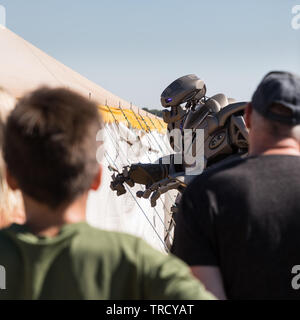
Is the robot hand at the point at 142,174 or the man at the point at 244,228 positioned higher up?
the robot hand at the point at 142,174

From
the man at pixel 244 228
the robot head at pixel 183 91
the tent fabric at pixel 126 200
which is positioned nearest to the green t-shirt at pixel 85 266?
the man at pixel 244 228

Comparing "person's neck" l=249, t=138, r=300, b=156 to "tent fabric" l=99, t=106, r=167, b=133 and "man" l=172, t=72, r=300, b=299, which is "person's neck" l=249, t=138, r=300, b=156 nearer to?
"man" l=172, t=72, r=300, b=299

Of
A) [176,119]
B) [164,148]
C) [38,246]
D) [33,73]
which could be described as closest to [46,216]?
[38,246]

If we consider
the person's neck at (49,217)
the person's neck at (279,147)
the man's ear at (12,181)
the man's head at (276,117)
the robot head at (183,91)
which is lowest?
the person's neck at (49,217)

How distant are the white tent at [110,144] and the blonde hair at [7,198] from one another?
15.9 ft

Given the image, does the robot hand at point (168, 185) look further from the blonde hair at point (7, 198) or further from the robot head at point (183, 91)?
the blonde hair at point (7, 198)

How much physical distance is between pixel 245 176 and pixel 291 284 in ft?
0.98

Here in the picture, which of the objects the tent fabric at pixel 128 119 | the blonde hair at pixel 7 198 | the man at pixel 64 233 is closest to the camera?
the man at pixel 64 233

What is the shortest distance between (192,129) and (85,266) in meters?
3.87

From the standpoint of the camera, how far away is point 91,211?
6.44 m

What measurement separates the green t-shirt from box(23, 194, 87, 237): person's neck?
0.03 meters

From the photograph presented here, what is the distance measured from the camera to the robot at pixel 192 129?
175 inches

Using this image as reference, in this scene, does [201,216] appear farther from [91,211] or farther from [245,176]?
[91,211]

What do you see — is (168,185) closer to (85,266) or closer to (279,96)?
(279,96)
